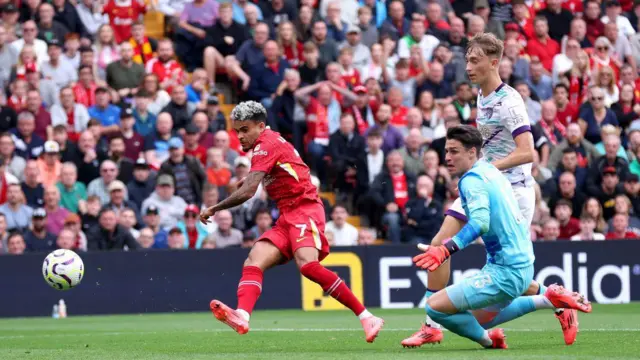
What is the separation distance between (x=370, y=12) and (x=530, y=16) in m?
3.37

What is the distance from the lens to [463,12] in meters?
23.5

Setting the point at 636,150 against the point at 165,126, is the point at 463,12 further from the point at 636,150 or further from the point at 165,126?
the point at 165,126

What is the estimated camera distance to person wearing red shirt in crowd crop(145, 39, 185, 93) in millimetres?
20500

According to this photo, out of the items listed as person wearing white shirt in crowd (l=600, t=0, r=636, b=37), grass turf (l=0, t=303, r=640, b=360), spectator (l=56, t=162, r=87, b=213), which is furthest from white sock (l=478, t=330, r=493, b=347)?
person wearing white shirt in crowd (l=600, t=0, r=636, b=37)

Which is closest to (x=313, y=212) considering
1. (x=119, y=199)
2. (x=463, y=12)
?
(x=119, y=199)

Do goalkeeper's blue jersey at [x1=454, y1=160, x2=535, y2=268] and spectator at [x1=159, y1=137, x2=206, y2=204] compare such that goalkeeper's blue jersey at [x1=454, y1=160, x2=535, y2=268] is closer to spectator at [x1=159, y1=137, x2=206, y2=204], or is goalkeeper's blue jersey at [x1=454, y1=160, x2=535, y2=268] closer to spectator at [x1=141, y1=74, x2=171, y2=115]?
spectator at [x1=159, y1=137, x2=206, y2=204]

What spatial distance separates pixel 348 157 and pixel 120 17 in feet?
15.5

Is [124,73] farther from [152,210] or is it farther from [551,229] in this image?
[551,229]

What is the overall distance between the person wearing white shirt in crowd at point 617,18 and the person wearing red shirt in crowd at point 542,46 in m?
1.47

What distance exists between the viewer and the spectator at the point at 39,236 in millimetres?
17641

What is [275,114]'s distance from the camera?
65.9 feet

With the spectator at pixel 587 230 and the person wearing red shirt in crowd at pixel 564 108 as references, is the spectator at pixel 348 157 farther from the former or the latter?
the person wearing red shirt in crowd at pixel 564 108

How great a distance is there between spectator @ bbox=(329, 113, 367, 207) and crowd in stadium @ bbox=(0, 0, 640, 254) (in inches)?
0.9

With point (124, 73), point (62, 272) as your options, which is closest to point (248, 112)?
point (62, 272)
